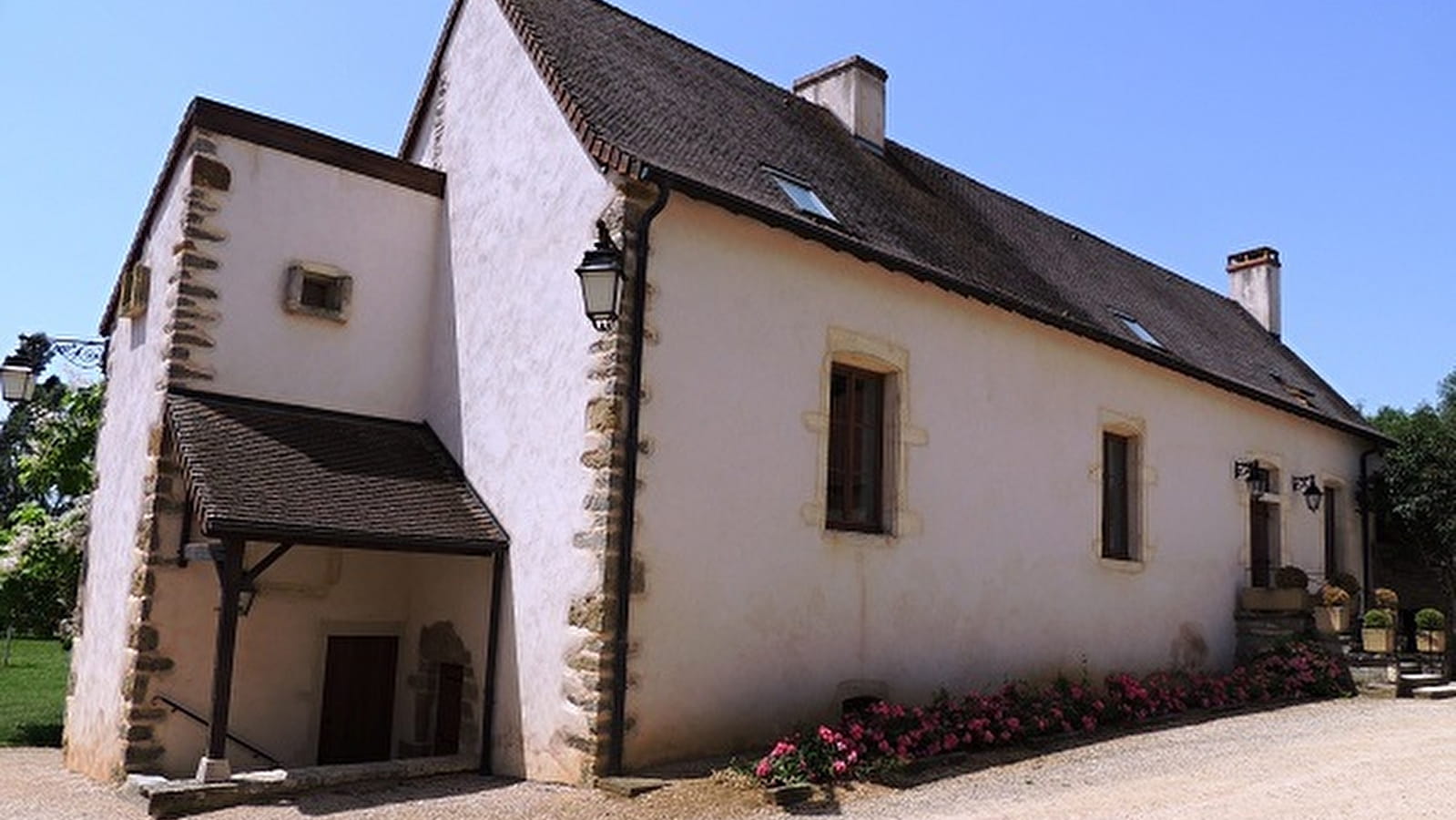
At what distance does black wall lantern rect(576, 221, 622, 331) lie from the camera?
7855mm

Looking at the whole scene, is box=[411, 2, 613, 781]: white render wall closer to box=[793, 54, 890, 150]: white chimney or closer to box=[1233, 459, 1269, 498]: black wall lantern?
box=[793, 54, 890, 150]: white chimney

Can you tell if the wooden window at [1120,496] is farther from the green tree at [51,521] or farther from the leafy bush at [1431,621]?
the green tree at [51,521]

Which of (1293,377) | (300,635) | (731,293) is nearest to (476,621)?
(300,635)

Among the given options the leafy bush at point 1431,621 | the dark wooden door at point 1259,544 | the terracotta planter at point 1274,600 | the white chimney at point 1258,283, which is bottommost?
the leafy bush at point 1431,621

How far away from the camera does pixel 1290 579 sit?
14516mm

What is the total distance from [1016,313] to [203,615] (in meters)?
7.59

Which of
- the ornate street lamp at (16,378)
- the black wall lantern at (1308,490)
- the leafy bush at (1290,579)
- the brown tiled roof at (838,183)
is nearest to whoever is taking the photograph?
the brown tiled roof at (838,183)

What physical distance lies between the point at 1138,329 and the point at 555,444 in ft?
28.2

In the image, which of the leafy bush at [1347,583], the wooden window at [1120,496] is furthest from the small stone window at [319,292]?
the leafy bush at [1347,583]

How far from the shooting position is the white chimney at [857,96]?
1421 centimetres

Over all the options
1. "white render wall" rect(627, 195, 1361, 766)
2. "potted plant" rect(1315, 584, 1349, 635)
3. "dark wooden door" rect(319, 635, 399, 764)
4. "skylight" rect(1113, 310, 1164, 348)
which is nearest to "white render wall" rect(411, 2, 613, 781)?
"white render wall" rect(627, 195, 1361, 766)

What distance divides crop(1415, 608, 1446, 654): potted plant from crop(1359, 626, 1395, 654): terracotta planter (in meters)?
1.15

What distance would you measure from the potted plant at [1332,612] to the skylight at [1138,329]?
368 centimetres

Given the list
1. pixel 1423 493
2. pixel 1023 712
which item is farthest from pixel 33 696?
pixel 1423 493
